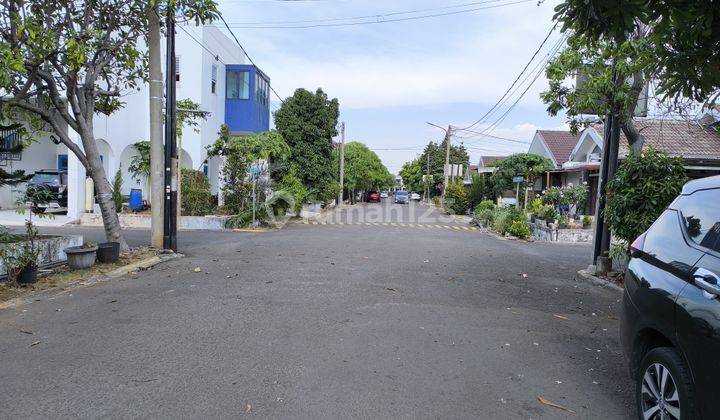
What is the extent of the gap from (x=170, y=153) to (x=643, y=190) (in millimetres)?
9601

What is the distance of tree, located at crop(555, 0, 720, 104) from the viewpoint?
534 centimetres

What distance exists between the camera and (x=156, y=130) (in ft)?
38.3

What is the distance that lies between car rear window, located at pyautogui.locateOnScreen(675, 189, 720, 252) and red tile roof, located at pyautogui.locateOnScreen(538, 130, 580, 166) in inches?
1084

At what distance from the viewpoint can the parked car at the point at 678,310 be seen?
2.90m

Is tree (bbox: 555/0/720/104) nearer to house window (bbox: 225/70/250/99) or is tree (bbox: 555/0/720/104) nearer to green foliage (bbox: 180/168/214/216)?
green foliage (bbox: 180/168/214/216)

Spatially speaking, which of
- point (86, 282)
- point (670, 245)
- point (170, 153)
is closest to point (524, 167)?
point (170, 153)

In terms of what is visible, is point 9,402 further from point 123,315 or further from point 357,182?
point 357,182

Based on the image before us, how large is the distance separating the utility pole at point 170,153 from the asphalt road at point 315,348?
8.29ft

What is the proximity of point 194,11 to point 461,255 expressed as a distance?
7968 millimetres

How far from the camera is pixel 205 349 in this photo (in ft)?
16.6

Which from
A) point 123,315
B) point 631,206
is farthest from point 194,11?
point 631,206

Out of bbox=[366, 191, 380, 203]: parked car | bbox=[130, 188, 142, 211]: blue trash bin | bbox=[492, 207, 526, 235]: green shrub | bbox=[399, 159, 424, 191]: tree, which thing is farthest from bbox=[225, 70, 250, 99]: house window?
bbox=[399, 159, 424, 191]: tree

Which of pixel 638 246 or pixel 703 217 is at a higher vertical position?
pixel 703 217

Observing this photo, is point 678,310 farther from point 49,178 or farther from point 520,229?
point 49,178
